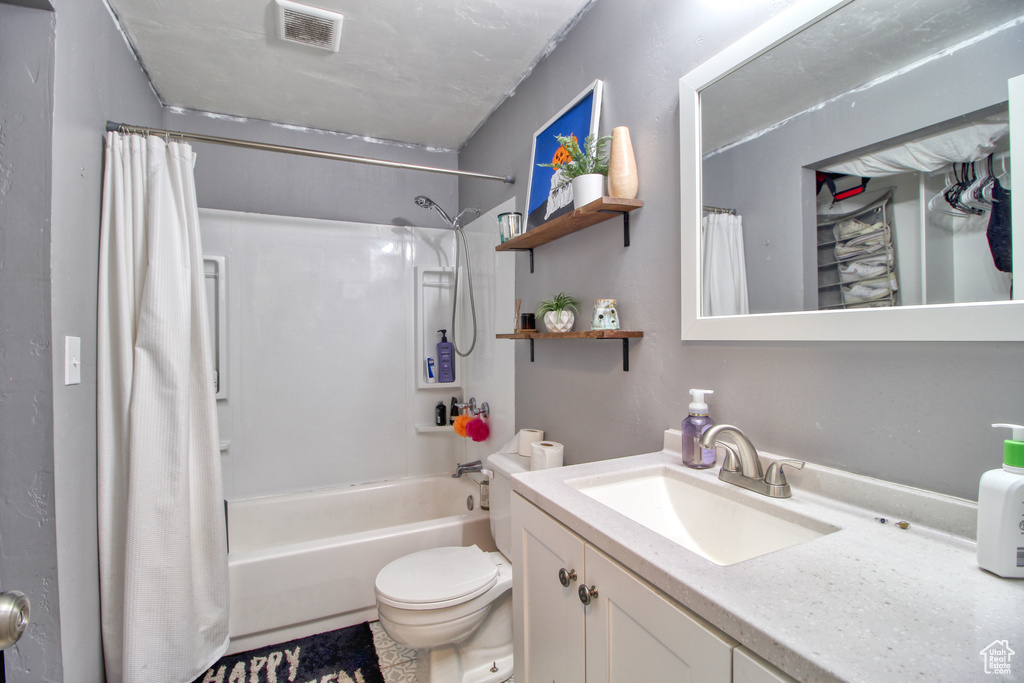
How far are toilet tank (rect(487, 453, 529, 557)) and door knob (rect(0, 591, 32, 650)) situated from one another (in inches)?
50.0

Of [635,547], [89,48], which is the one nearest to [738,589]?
[635,547]

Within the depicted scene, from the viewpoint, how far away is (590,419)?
5.27 feet

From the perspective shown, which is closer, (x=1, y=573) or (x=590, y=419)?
(x=1, y=573)

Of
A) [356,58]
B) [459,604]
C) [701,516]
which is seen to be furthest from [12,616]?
[356,58]

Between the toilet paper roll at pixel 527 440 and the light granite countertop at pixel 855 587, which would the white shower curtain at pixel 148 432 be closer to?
the toilet paper roll at pixel 527 440

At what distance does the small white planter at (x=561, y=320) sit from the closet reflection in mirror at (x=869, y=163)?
1.77 feet

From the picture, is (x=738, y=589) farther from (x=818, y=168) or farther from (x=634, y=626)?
(x=818, y=168)

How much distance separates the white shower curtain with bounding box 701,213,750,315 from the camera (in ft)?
3.53

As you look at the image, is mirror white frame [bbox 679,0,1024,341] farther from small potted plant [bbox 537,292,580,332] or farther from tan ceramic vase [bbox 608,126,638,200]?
small potted plant [bbox 537,292,580,332]

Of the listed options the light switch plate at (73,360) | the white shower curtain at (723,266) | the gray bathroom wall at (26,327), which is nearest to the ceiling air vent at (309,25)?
the gray bathroom wall at (26,327)

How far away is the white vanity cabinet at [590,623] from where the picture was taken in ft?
1.96

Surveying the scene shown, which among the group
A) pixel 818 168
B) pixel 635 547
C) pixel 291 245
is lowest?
pixel 635 547

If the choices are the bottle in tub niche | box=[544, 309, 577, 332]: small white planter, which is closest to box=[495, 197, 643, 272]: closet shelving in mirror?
box=[544, 309, 577, 332]: small white planter

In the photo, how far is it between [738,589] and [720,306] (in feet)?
2.31
